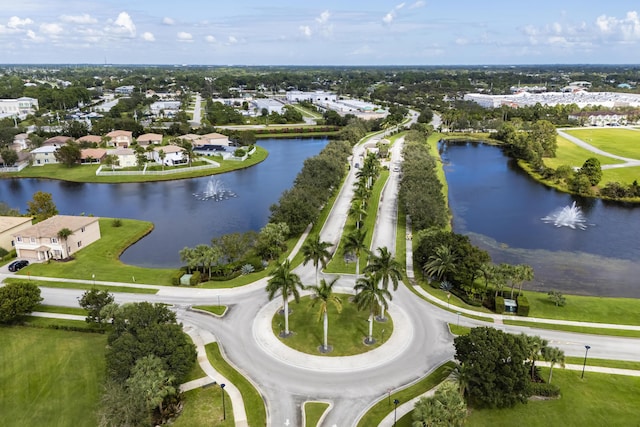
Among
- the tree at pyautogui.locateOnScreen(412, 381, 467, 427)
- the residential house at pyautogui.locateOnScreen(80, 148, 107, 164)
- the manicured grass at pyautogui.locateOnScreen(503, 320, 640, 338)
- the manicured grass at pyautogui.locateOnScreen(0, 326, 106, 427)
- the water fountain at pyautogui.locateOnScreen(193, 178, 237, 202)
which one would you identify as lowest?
the manicured grass at pyautogui.locateOnScreen(0, 326, 106, 427)

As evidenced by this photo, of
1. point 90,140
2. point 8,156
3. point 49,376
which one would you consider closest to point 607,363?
point 49,376

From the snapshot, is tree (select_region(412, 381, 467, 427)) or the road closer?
tree (select_region(412, 381, 467, 427))

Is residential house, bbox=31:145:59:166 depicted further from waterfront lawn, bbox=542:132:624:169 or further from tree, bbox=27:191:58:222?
waterfront lawn, bbox=542:132:624:169

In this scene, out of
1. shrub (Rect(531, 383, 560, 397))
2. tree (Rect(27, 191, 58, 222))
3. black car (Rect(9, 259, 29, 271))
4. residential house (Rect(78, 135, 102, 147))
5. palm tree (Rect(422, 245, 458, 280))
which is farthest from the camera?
residential house (Rect(78, 135, 102, 147))

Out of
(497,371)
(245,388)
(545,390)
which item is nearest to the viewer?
(497,371)

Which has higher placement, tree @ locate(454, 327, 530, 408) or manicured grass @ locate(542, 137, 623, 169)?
manicured grass @ locate(542, 137, 623, 169)

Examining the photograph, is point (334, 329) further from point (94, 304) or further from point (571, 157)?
point (571, 157)

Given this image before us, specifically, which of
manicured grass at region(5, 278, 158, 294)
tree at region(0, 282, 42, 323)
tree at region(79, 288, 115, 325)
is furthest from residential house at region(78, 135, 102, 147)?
tree at region(79, 288, 115, 325)
